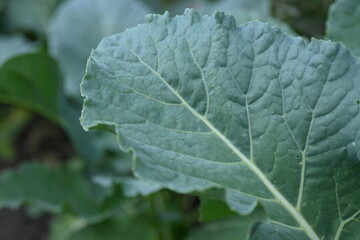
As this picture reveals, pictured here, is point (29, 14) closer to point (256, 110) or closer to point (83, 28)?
point (83, 28)

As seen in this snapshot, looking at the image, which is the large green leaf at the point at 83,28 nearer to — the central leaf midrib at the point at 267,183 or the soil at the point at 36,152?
the soil at the point at 36,152

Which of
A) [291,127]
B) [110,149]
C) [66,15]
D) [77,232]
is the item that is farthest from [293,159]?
[66,15]

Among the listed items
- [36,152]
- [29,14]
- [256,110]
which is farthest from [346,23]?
[29,14]

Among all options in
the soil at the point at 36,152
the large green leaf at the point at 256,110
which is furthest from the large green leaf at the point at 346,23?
the soil at the point at 36,152

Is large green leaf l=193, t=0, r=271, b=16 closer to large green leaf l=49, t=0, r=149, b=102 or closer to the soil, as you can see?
large green leaf l=49, t=0, r=149, b=102

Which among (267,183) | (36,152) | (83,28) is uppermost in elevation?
(83,28)

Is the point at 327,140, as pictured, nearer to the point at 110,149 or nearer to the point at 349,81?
the point at 349,81
